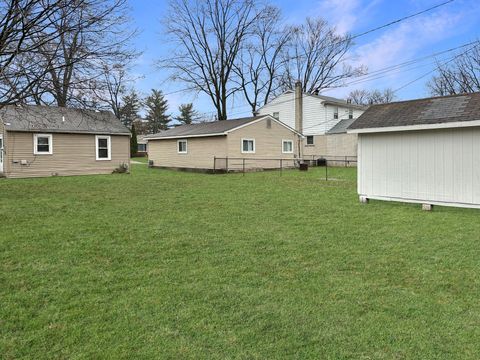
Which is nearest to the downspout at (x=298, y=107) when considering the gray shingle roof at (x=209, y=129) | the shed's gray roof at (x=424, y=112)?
the gray shingle roof at (x=209, y=129)

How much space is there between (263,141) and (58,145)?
38.5 feet

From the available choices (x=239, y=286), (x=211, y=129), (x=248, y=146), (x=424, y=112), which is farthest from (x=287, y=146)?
(x=239, y=286)

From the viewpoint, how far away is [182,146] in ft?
84.7

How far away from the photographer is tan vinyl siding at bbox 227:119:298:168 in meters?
23.0

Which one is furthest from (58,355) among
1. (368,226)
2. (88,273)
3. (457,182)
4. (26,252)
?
(457,182)

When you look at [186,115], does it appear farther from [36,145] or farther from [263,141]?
[36,145]

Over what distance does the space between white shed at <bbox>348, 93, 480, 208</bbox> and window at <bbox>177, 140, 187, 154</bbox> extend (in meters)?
16.6

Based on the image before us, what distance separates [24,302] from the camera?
359 centimetres

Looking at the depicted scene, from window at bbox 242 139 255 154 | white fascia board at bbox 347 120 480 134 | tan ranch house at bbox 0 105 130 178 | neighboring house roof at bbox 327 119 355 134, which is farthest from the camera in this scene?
neighboring house roof at bbox 327 119 355 134

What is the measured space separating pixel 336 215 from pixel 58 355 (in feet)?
21.2

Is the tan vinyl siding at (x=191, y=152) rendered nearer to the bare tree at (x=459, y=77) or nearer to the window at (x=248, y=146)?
the window at (x=248, y=146)

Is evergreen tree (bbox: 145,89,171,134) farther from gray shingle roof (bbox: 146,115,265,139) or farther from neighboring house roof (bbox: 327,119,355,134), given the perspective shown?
neighboring house roof (bbox: 327,119,355,134)

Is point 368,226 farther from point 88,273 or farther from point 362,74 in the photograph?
point 362,74

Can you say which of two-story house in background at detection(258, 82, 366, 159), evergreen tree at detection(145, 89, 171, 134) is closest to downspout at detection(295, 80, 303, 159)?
two-story house in background at detection(258, 82, 366, 159)
